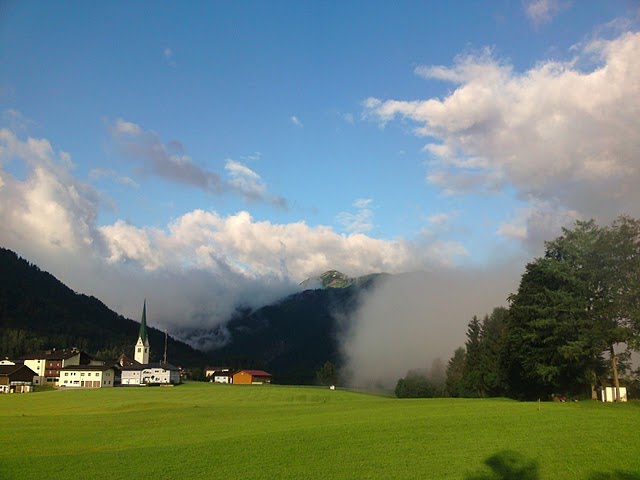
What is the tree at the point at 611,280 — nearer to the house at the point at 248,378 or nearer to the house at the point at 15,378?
the house at the point at 15,378

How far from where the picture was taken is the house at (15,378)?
410ft

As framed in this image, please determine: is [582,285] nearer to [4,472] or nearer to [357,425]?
[357,425]

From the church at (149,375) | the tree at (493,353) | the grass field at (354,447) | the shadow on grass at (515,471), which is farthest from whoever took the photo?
the church at (149,375)

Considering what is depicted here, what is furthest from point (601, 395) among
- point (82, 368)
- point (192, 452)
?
point (82, 368)

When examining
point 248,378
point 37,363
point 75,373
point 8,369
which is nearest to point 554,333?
point 75,373

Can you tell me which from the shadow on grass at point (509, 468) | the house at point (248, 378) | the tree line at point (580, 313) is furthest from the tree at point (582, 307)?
the house at point (248, 378)

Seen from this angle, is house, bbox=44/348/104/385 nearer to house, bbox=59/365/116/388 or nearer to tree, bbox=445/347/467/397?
house, bbox=59/365/116/388

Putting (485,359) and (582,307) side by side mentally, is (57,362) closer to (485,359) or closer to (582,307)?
(485,359)

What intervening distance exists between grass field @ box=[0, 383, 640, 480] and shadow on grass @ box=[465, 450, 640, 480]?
5 centimetres

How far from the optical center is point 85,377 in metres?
142

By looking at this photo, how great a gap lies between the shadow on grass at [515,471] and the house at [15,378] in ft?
391

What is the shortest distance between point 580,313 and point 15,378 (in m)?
129

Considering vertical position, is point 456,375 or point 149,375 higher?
point 456,375

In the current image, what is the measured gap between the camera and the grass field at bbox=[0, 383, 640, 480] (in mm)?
27516
